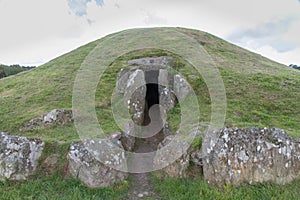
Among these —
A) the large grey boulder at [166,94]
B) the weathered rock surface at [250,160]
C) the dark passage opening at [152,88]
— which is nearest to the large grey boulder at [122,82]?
the dark passage opening at [152,88]

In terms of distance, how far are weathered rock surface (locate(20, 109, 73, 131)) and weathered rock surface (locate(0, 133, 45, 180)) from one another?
287 centimetres

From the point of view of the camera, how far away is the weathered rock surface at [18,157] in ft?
25.6

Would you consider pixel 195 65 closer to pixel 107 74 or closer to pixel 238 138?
pixel 107 74

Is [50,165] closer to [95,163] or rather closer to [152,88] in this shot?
[95,163]

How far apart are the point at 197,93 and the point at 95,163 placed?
8.38 metres

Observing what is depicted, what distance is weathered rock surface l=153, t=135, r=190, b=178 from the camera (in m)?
7.96

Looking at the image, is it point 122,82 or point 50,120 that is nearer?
point 50,120

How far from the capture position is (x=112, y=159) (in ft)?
26.2

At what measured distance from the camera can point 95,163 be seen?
7723 millimetres

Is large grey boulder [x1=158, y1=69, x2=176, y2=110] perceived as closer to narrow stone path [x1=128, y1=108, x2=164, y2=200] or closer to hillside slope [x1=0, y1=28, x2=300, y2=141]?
hillside slope [x1=0, y1=28, x2=300, y2=141]

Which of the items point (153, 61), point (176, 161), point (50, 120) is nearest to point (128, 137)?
point (176, 161)

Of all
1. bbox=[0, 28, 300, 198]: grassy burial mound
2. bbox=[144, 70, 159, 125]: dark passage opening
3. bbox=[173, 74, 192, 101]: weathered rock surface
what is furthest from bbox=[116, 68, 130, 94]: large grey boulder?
bbox=[173, 74, 192, 101]: weathered rock surface

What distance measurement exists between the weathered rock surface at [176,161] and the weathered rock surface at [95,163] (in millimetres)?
1315

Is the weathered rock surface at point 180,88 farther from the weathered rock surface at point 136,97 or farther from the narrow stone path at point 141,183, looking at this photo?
the narrow stone path at point 141,183
